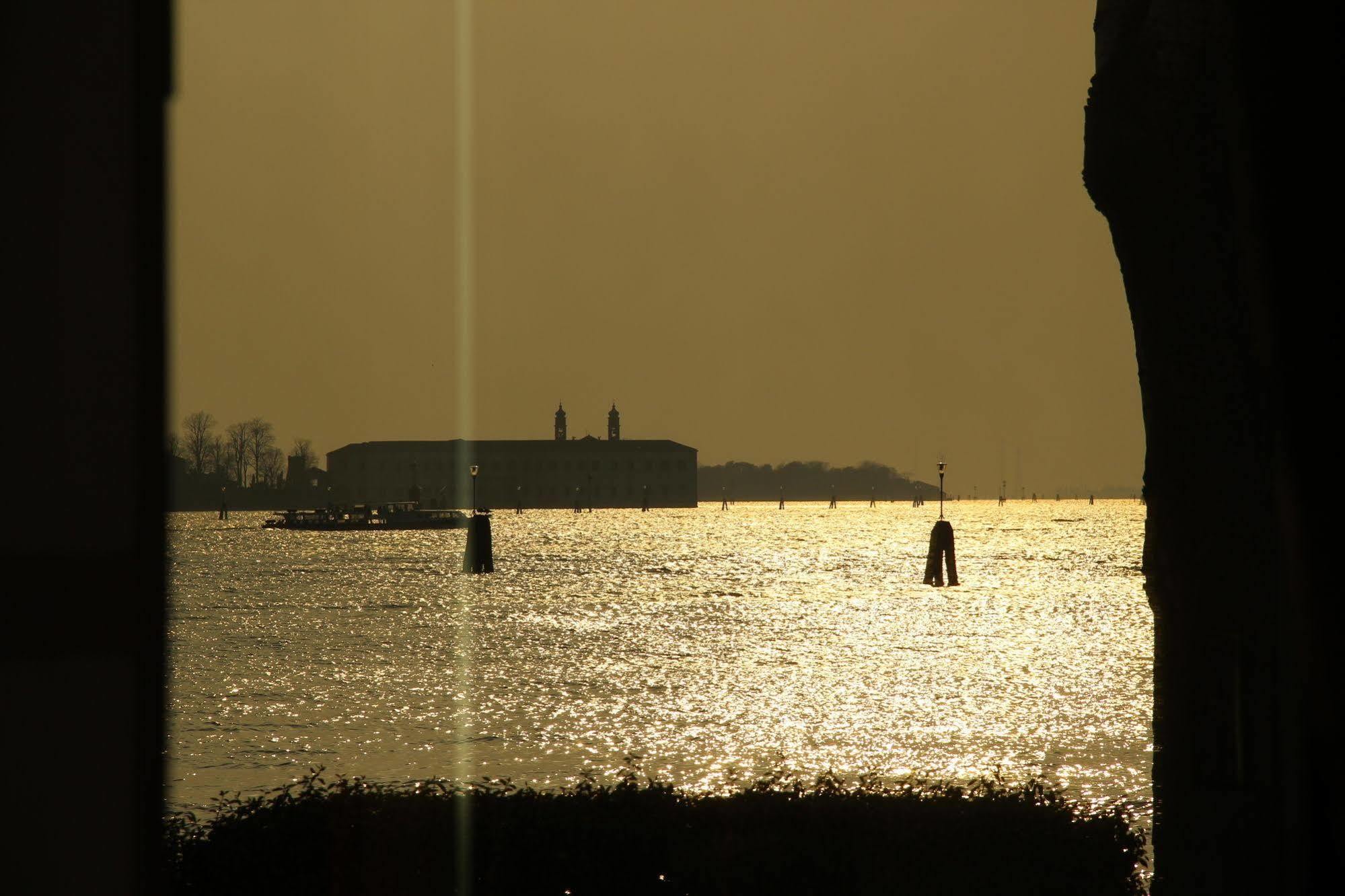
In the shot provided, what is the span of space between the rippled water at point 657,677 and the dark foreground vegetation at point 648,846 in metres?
1.42

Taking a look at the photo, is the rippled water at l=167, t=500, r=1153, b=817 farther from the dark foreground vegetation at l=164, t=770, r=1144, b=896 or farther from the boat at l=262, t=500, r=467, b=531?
the boat at l=262, t=500, r=467, b=531

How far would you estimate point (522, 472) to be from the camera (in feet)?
590

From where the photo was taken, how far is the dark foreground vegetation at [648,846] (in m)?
4.92

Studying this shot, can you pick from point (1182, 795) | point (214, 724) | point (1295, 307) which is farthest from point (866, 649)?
point (1295, 307)

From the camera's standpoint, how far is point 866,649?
21312 millimetres

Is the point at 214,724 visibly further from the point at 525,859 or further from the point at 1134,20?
the point at 1134,20

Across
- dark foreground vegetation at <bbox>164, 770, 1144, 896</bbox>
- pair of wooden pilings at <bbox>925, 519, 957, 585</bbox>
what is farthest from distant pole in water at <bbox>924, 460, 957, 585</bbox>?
dark foreground vegetation at <bbox>164, 770, 1144, 896</bbox>

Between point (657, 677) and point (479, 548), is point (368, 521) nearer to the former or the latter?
point (479, 548)

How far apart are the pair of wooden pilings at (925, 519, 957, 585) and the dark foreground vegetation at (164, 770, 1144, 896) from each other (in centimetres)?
3316

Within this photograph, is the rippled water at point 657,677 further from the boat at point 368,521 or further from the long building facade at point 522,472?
the long building facade at point 522,472

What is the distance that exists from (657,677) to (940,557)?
2233cm

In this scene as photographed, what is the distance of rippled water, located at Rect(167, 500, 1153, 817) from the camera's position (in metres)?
11.3

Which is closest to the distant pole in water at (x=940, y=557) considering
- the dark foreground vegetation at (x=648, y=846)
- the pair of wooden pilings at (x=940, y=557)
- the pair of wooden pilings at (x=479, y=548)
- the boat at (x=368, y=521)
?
the pair of wooden pilings at (x=940, y=557)

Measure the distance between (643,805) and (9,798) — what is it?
3647 mm
